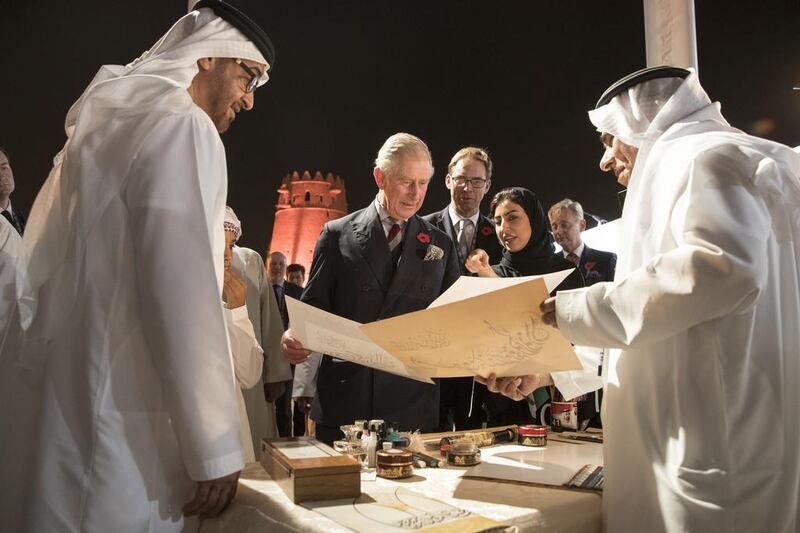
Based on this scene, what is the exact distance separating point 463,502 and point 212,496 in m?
0.59

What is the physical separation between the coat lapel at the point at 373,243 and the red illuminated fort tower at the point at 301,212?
25.7 m

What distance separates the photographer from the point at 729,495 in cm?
128

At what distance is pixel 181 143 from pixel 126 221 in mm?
225

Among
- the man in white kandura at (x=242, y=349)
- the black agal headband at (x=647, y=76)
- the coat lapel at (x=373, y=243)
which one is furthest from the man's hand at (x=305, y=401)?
the black agal headband at (x=647, y=76)

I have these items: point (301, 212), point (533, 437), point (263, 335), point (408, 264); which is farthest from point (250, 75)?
point (301, 212)

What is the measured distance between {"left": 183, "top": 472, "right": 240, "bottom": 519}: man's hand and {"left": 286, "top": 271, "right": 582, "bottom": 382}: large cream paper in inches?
19.8

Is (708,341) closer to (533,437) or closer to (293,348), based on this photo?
(533,437)

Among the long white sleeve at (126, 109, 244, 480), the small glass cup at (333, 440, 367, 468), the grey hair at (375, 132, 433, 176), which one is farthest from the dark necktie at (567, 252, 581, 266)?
the long white sleeve at (126, 109, 244, 480)

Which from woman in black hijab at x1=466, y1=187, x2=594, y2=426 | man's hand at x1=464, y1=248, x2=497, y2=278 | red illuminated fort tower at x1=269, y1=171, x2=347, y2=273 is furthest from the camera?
red illuminated fort tower at x1=269, y1=171, x2=347, y2=273

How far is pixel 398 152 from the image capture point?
305 cm

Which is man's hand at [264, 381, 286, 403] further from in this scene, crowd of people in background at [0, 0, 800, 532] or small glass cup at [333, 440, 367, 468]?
crowd of people in background at [0, 0, 800, 532]

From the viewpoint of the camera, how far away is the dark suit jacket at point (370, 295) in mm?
2838

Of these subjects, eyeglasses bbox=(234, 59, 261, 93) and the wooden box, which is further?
eyeglasses bbox=(234, 59, 261, 93)

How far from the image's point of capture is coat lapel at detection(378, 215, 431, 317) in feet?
9.71
